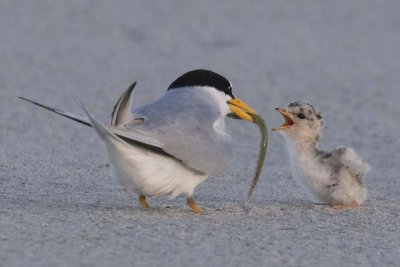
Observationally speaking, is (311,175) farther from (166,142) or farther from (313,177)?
(166,142)

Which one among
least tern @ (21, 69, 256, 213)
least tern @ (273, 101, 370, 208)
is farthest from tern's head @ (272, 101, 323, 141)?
least tern @ (21, 69, 256, 213)

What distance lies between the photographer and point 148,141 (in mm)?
4328

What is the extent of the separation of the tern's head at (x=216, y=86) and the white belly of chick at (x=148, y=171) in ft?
1.91

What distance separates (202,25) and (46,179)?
5.70 meters

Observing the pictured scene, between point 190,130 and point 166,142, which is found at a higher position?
point 190,130

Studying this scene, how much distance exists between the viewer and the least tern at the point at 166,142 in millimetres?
4305

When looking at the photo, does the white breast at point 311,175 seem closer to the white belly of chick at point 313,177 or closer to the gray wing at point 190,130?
the white belly of chick at point 313,177

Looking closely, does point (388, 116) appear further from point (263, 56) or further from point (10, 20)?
point (10, 20)

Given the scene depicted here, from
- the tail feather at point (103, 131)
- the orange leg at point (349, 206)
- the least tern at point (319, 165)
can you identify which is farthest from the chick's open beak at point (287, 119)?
the tail feather at point (103, 131)

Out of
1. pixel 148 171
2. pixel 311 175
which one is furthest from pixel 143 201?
pixel 311 175

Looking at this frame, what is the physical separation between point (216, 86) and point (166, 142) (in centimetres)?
73

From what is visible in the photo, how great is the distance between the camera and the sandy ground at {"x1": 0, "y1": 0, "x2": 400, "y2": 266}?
3980mm

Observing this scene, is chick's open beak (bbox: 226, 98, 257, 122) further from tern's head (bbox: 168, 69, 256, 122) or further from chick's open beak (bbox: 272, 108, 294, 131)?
chick's open beak (bbox: 272, 108, 294, 131)

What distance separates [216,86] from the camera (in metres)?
5.05
